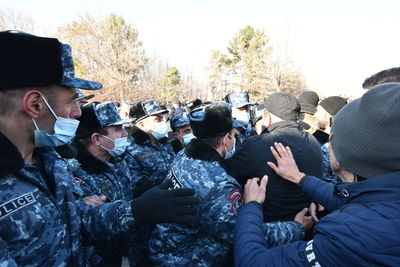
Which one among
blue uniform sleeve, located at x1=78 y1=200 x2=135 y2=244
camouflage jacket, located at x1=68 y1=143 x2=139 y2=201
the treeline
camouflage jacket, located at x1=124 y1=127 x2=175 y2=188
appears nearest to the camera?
blue uniform sleeve, located at x1=78 y1=200 x2=135 y2=244

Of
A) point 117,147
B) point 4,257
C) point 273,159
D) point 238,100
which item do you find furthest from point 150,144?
point 4,257

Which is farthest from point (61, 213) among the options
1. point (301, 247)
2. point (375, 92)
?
point (375, 92)

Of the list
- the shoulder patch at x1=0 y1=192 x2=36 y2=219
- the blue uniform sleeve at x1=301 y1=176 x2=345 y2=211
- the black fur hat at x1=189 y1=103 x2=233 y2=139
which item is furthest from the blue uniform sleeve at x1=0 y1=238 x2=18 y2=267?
the blue uniform sleeve at x1=301 y1=176 x2=345 y2=211

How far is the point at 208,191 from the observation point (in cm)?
181

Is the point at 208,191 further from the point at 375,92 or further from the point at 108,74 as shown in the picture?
the point at 108,74

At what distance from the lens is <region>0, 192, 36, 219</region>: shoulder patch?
1145 mm

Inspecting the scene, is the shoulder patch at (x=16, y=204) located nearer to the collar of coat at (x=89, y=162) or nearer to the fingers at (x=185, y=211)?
the fingers at (x=185, y=211)

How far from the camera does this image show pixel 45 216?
4.33 ft

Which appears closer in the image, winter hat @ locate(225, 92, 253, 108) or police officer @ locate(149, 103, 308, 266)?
police officer @ locate(149, 103, 308, 266)

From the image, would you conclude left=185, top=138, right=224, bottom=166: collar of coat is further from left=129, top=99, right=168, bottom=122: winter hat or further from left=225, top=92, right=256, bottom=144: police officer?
left=225, top=92, right=256, bottom=144: police officer

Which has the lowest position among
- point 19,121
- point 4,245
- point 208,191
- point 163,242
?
point 163,242

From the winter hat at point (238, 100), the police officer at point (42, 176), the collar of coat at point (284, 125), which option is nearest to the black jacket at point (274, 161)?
the collar of coat at point (284, 125)

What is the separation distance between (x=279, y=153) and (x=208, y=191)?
688 mm

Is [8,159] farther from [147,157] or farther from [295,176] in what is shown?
[147,157]
